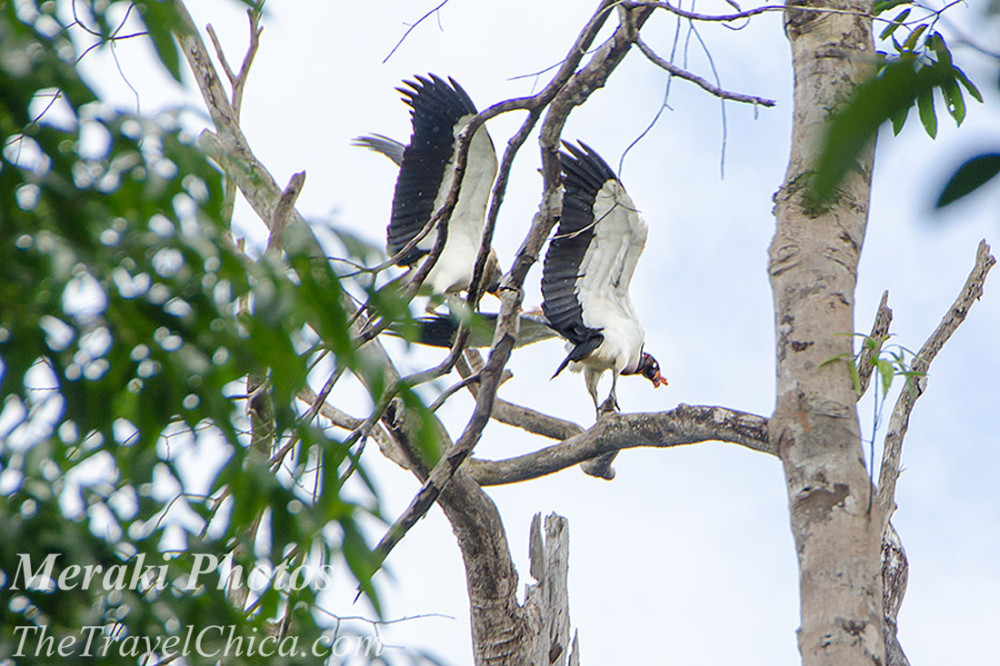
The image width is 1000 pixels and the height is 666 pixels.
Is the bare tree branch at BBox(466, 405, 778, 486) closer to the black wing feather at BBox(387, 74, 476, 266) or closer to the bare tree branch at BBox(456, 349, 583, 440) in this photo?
the bare tree branch at BBox(456, 349, 583, 440)

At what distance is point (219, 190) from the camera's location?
0.78 meters

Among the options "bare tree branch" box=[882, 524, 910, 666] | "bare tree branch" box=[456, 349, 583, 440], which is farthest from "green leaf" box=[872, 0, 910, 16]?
"bare tree branch" box=[456, 349, 583, 440]

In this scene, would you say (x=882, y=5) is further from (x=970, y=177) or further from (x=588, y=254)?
(x=970, y=177)

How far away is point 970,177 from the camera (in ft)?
1.27

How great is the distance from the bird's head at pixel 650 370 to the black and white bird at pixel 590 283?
0.70 metres

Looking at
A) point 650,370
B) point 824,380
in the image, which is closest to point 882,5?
point 824,380

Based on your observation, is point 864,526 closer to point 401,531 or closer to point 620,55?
point 401,531

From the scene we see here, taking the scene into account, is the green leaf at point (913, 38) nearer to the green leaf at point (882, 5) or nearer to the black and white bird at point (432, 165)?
the green leaf at point (882, 5)

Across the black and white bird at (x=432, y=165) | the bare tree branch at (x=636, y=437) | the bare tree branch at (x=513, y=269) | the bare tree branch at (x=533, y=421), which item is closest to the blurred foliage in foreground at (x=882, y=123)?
the bare tree branch at (x=513, y=269)

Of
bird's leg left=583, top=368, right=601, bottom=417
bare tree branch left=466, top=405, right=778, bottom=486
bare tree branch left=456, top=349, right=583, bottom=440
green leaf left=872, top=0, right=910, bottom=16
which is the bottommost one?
bare tree branch left=466, top=405, right=778, bottom=486

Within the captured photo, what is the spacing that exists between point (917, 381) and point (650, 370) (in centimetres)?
246

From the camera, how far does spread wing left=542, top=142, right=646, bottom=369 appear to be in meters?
3.90

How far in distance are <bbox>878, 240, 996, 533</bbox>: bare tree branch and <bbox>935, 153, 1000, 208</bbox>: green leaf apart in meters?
2.37

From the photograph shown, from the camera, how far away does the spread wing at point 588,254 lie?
12.8 ft
